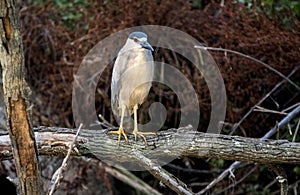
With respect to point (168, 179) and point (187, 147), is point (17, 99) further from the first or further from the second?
point (187, 147)

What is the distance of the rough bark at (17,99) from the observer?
1.17 meters

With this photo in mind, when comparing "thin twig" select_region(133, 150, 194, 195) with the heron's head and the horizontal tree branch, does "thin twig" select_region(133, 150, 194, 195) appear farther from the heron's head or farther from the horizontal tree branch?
the heron's head

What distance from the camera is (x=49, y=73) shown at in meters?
3.70

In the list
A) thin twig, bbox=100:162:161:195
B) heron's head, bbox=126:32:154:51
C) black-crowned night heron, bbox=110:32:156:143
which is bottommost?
thin twig, bbox=100:162:161:195

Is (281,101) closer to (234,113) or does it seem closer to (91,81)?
(234,113)

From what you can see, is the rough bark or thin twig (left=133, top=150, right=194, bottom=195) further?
thin twig (left=133, top=150, right=194, bottom=195)

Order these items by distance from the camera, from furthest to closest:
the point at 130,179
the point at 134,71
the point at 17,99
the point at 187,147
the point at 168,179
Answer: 1. the point at 130,179
2. the point at 134,71
3. the point at 187,147
4. the point at 168,179
5. the point at 17,99

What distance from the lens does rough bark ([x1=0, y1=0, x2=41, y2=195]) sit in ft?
3.84

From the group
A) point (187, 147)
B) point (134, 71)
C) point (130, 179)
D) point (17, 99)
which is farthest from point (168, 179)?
point (130, 179)

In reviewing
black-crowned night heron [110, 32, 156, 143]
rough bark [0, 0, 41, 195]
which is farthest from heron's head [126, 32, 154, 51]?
rough bark [0, 0, 41, 195]

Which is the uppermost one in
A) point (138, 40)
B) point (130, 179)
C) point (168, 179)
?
point (138, 40)

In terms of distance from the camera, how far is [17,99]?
4.12 ft

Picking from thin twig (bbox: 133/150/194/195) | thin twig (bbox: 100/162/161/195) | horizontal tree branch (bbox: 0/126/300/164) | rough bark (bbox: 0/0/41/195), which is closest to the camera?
Answer: rough bark (bbox: 0/0/41/195)

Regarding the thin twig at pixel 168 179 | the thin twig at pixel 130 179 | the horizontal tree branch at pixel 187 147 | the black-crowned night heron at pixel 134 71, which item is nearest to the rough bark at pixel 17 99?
the thin twig at pixel 168 179
